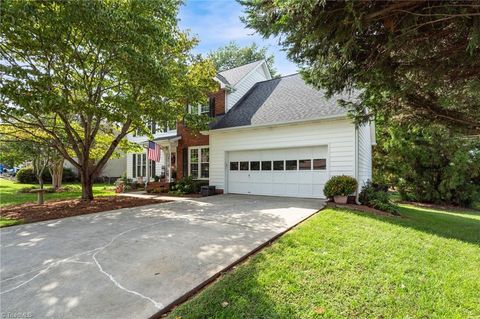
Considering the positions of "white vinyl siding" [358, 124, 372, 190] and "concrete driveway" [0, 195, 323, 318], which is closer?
"concrete driveway" [0, 195, 323, 318]

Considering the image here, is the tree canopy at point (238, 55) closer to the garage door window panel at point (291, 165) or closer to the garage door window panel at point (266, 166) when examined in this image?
the garage door window panel at point (266, 166)

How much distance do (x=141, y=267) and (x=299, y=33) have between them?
13.5 ft

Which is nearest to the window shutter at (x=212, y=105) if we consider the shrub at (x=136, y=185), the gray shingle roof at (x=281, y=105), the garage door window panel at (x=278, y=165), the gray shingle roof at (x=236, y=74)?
the gray shingle roof at (x=281, y=105)

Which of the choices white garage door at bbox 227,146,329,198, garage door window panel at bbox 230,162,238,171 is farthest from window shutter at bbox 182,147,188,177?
garage door window panel at bbox 230,162,238,171

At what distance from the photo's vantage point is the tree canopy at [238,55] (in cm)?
3266

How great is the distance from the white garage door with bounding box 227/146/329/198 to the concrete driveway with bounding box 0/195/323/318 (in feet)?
14.3

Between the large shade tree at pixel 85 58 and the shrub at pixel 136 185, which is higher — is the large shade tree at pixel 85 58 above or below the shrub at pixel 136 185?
above

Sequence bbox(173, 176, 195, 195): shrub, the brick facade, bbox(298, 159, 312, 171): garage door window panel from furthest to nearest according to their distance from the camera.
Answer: the brick facade < bbox(173, 176, 195, 195): shrub < bbox(298, 159, 312, 171): garage door window panel

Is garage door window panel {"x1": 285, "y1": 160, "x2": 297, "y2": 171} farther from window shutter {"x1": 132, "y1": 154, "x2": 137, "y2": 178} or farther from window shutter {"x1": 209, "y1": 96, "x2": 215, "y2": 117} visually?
window shutter {"x1": 132, "y1": 154, "x2": 137, "y2": 178}

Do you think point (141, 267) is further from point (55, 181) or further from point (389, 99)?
point (55, 181)

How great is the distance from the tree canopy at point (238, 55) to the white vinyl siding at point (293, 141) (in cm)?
2186

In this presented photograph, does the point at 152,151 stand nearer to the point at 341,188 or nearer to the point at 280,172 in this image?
the point at 280,172

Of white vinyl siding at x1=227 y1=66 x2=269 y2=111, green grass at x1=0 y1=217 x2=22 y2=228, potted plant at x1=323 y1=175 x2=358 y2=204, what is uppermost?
white vinyl siding at x1=227 y1=66 x2=269 y2=111

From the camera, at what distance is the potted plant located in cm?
916
